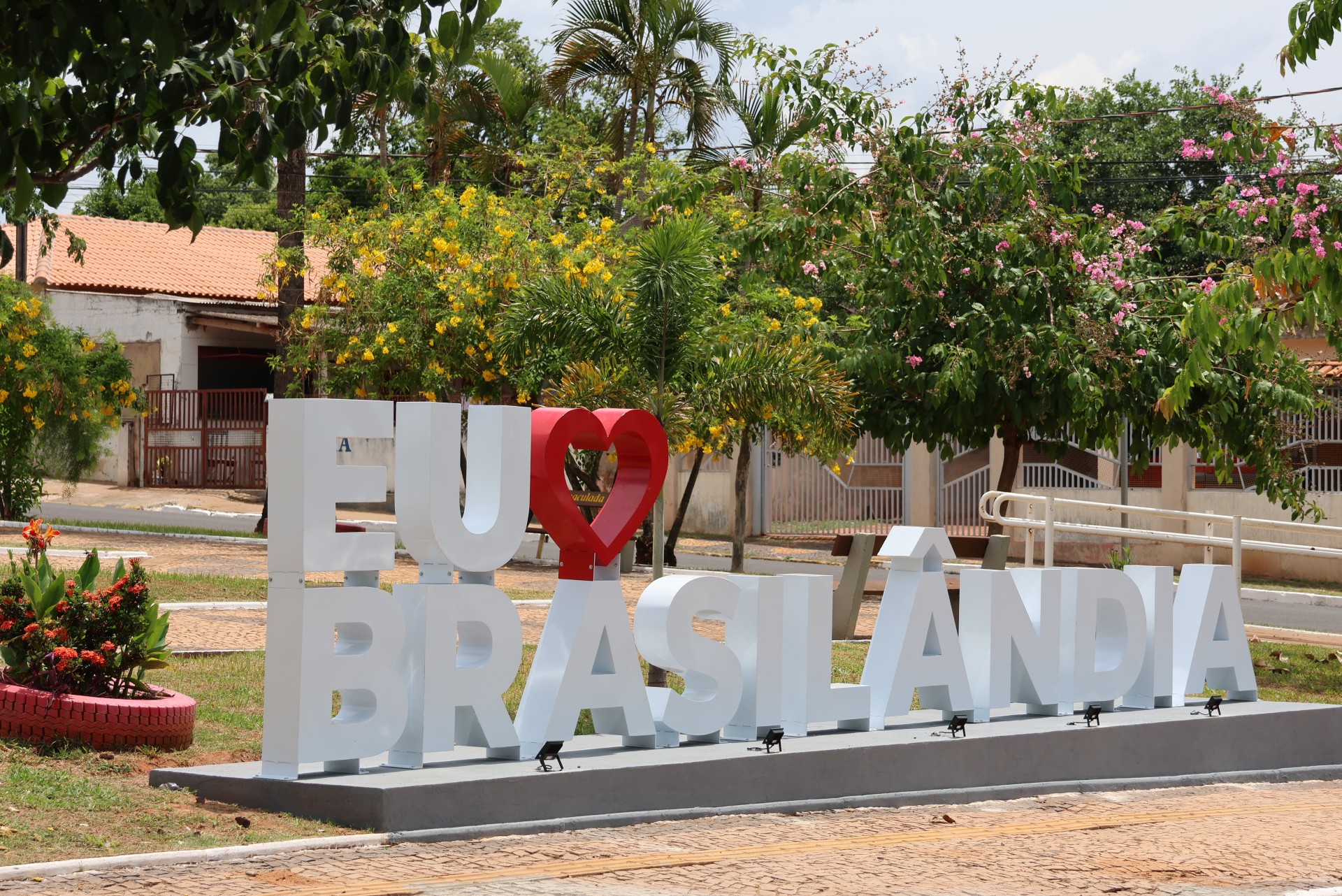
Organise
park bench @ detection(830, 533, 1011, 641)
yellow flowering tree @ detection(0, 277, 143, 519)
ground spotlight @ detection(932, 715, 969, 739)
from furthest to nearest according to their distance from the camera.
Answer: yellow flowering tree @ detection(0, 277, 143, 519) < park bench @ detection(830, 533, 1011, 641) < ground spotlight @ detection(932, 715, 969, 739)

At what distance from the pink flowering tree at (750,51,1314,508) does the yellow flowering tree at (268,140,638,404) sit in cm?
403

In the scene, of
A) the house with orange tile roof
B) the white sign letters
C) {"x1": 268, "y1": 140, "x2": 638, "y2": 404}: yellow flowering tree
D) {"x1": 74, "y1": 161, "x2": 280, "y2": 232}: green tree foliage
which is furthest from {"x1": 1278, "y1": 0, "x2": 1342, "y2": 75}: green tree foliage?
{"x1": 74, "y1": 161, "x2": 280, "y2": 232}: green tree foliage

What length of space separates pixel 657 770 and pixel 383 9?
3.57 metres

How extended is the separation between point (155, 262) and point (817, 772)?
3247 cm

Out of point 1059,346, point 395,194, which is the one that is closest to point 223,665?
point 1059,346

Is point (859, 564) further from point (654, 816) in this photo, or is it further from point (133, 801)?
point (133, 801)

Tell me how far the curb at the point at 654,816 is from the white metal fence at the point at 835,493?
1673cm

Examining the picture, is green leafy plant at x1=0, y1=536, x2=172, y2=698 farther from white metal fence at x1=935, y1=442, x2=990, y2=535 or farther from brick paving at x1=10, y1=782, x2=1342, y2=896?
white metal fence at x1=935, y1=442, x2=990, y2=535

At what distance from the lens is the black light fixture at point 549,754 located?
6.98 meters

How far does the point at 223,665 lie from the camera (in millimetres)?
10445

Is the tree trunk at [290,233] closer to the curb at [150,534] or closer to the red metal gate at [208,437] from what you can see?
the curb at [150,534]

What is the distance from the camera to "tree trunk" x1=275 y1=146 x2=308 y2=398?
72.1ft

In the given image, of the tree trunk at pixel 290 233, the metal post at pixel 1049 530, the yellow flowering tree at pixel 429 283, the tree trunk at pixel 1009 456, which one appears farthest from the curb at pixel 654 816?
the tree trunk at pixel 290 233

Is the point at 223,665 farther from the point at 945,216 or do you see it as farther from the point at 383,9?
the point at 945,216
